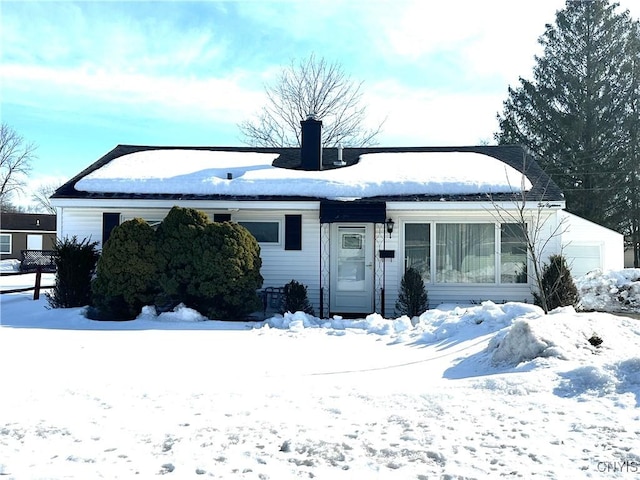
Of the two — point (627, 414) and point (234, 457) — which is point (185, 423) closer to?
point (234, 457)

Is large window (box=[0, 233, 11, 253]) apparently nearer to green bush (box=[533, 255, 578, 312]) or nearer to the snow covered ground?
the snow covered ground

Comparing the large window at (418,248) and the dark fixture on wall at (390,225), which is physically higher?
the dark fixture on wall at (390,225)

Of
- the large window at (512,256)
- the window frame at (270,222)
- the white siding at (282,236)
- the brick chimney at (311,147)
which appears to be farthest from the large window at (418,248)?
the brick chimney at (311,147)

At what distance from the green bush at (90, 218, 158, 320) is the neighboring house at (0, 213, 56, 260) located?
107ft

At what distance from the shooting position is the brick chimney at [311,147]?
1416 cm

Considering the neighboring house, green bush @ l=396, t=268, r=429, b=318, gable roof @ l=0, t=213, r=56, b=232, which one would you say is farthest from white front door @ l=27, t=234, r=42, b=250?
green bush @ l=396, t=268, r=429, b=318

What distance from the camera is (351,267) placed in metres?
12.1

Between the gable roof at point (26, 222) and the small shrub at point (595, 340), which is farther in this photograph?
the gable roof at point (26, 222)

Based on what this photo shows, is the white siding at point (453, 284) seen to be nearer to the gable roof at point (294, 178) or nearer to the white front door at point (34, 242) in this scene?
the gable roof at point (294, 178)

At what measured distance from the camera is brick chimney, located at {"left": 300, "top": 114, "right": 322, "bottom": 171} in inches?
558

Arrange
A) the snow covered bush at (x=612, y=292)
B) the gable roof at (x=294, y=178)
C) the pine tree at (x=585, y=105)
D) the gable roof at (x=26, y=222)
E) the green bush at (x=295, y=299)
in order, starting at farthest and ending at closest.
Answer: the gable roof at (x=26, y=222), the pine tree at (x=585, y=105), the snow covered bush at (x=612, y=292), the gable roof at (x=294, y=178), the green bush at (x=295, y=299)

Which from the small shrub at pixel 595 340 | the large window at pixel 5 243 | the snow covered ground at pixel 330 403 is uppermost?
the large window at pixel 5 243

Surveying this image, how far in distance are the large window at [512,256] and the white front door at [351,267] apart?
10.3 feet

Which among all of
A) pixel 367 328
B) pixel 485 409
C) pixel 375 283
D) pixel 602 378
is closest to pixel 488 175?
pixel 375 283
